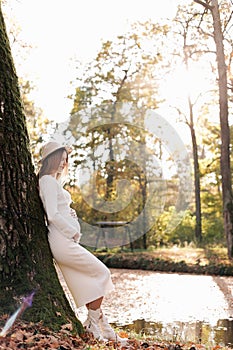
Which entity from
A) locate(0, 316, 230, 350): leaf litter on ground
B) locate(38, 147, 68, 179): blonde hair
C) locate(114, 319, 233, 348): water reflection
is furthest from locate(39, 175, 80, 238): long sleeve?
locate(114, 319, 233, 348): water reflection

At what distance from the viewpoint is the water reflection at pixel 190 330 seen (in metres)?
6.61

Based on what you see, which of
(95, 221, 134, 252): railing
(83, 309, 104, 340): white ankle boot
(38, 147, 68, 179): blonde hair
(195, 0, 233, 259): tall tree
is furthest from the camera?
(95, 221, 134, 252): railing

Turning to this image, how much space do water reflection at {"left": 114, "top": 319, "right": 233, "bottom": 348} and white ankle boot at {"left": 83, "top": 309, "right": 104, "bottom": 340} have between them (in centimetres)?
153

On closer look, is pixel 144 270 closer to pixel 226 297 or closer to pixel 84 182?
pixel 226 297

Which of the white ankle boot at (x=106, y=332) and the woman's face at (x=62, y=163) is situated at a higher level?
the woman's face at (x=62, y=163)

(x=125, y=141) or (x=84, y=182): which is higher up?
(x=125, y=141)

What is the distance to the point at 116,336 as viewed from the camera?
16.8ft

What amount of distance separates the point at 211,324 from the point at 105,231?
38.4 ft

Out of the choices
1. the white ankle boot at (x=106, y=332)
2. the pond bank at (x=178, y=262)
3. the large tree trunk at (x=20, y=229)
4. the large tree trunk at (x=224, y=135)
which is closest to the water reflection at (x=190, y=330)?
the white ankle boot at (x=106, y=332)

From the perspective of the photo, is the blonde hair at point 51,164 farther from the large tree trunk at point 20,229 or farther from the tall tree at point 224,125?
the tall tree at point 224,125

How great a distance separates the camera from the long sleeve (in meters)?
4.87

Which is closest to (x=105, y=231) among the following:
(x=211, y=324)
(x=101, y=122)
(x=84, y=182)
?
(x=84, y=182)

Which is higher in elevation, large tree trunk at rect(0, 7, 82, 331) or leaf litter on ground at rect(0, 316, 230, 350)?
large tree trunk at rect(0, 7, 82, 331)

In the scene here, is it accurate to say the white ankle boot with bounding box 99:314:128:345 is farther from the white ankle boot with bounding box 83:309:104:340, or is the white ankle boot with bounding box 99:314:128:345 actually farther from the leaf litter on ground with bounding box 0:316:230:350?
the leaf litter on ground with bounding box 0:316:230:350
